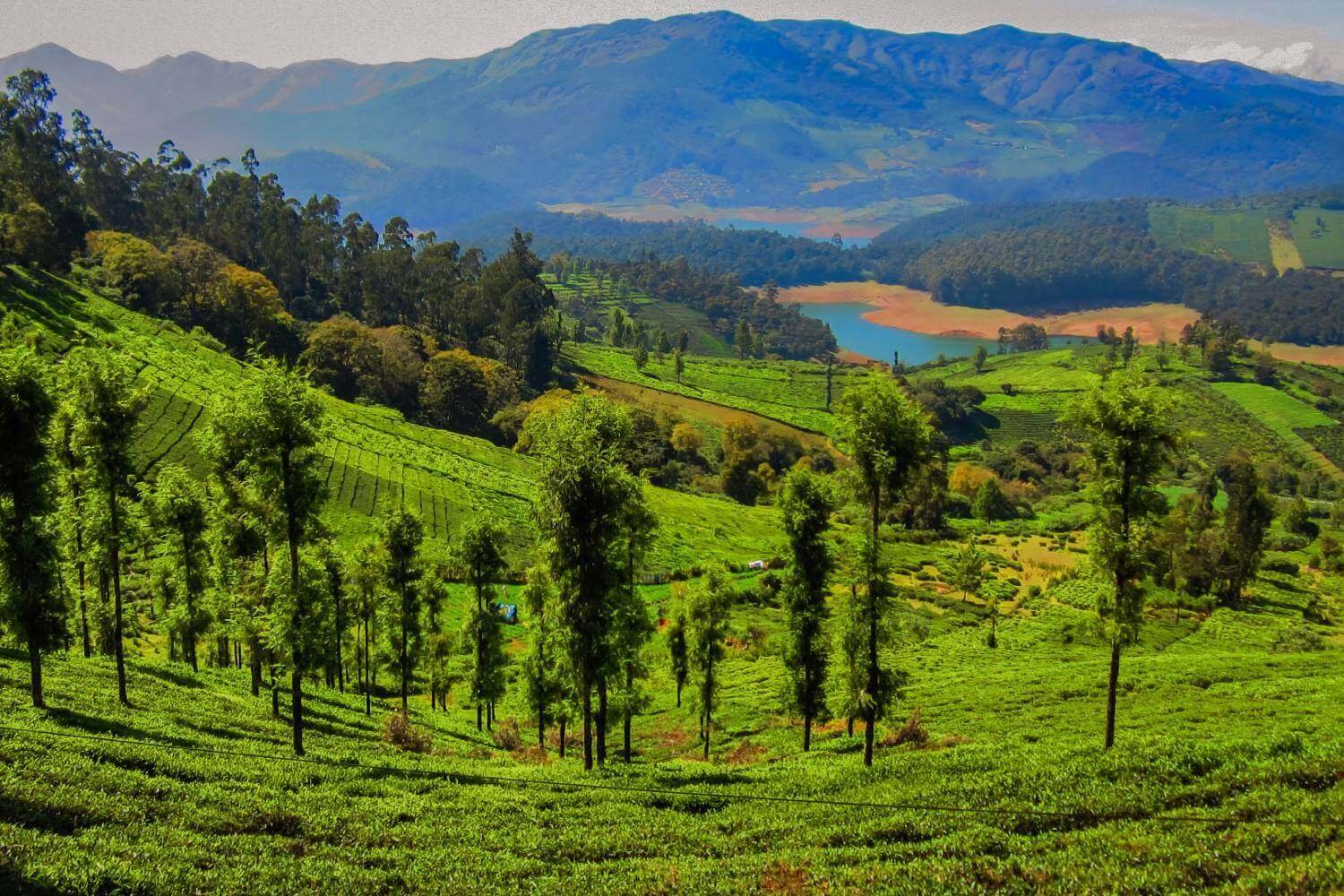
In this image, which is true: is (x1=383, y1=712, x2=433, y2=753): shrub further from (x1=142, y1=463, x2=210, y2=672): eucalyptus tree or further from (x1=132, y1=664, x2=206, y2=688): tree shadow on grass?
(x1=142, y1=463, x2=210, y2=672): eucalyptus tree

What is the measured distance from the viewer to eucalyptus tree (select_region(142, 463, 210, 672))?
38625mm

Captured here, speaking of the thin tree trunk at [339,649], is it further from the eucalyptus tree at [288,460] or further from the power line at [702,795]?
the power line at [702,795]

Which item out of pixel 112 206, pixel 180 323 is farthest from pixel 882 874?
pixel 112 206

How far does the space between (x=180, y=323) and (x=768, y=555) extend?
96.4m

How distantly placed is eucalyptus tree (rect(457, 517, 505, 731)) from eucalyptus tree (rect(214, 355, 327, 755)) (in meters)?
12.2

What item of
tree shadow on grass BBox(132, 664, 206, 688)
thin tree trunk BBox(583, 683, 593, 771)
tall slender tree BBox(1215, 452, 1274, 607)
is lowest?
tall slender tree BBox(1215, 452, 1274, 607)

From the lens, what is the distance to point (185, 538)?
39.3 m

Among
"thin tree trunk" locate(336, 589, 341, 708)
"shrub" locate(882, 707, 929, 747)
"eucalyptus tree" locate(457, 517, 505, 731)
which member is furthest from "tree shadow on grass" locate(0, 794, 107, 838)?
"shrub" locate(882, 707, 929, 747)

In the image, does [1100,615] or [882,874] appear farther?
[1100,615]

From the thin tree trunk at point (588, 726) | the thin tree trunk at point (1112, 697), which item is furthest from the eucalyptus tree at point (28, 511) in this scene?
the thin tree trunk at point (1112, 697)

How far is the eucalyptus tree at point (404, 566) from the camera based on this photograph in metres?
37.0

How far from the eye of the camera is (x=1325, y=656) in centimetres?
4847

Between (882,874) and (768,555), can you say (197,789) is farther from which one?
(768,555)

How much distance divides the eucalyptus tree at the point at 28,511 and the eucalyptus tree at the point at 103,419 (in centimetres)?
127
